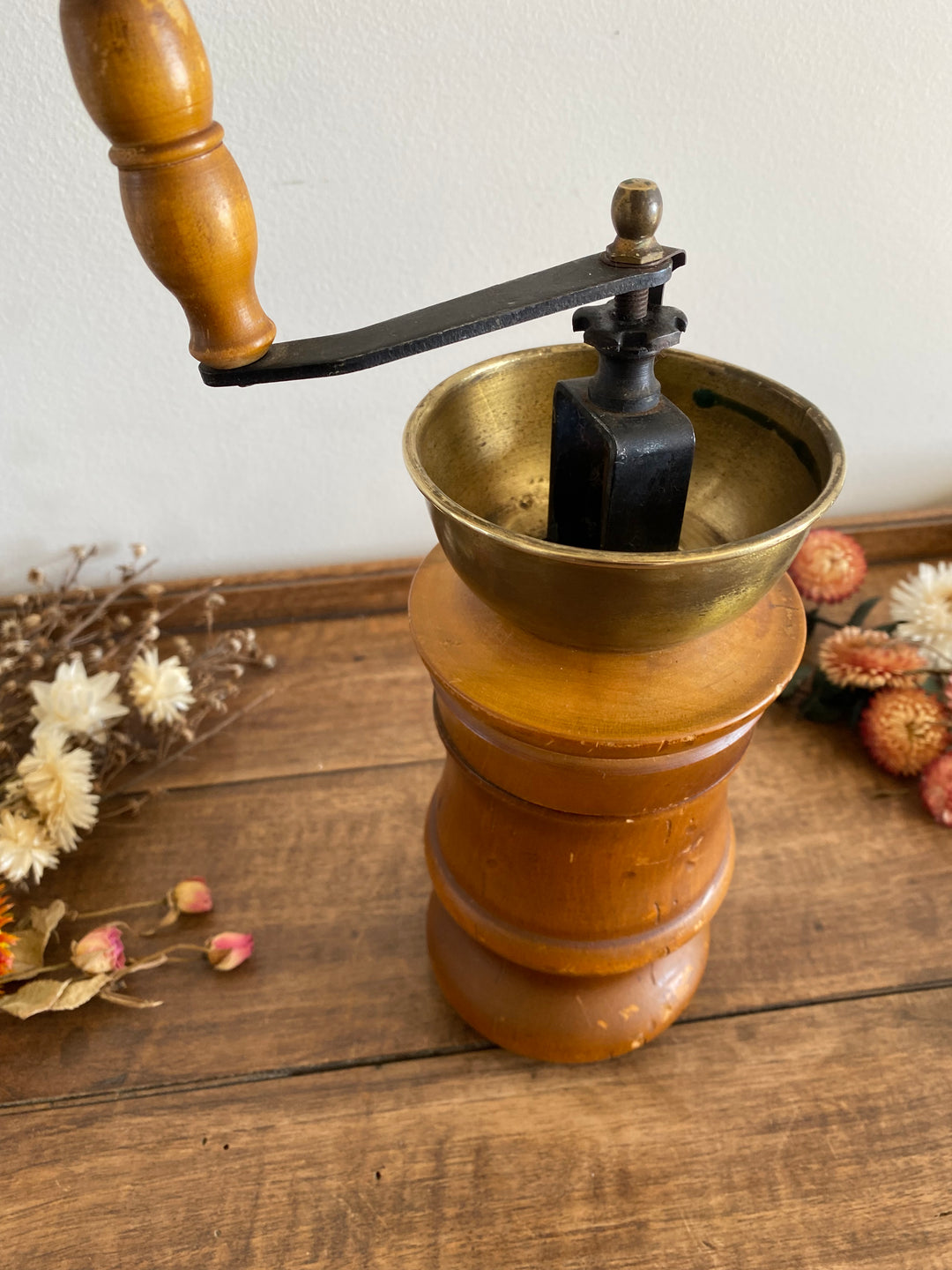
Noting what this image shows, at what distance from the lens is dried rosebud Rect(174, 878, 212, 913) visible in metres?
0.70

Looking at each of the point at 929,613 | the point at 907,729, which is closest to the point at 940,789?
the point at 907,729

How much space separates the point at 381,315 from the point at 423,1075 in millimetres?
634

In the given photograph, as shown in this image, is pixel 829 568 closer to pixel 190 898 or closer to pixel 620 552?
pixel 620 552

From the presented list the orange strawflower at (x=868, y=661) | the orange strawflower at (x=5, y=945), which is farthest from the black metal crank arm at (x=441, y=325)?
the orange strawflower at (x=868, y=661)

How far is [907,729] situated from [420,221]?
62 cm

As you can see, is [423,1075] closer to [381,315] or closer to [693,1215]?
[693,1215]

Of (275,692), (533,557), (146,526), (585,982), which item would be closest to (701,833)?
(585,982)

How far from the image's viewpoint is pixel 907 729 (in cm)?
80

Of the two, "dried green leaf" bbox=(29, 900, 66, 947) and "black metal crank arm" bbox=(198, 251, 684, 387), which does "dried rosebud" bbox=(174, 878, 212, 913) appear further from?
"black metal crank arm" bbox=(198, 251, 684, 387)

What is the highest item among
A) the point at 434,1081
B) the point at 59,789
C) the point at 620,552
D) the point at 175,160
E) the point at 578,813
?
the point at 175,160

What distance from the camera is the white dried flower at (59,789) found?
704 mm

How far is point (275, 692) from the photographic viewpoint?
91cm

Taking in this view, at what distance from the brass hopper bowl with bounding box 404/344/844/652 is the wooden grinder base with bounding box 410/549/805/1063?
0.12 feet

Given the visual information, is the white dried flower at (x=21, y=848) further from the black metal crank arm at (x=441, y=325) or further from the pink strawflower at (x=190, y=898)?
the black metal crank arm at (x=441, y=325)
